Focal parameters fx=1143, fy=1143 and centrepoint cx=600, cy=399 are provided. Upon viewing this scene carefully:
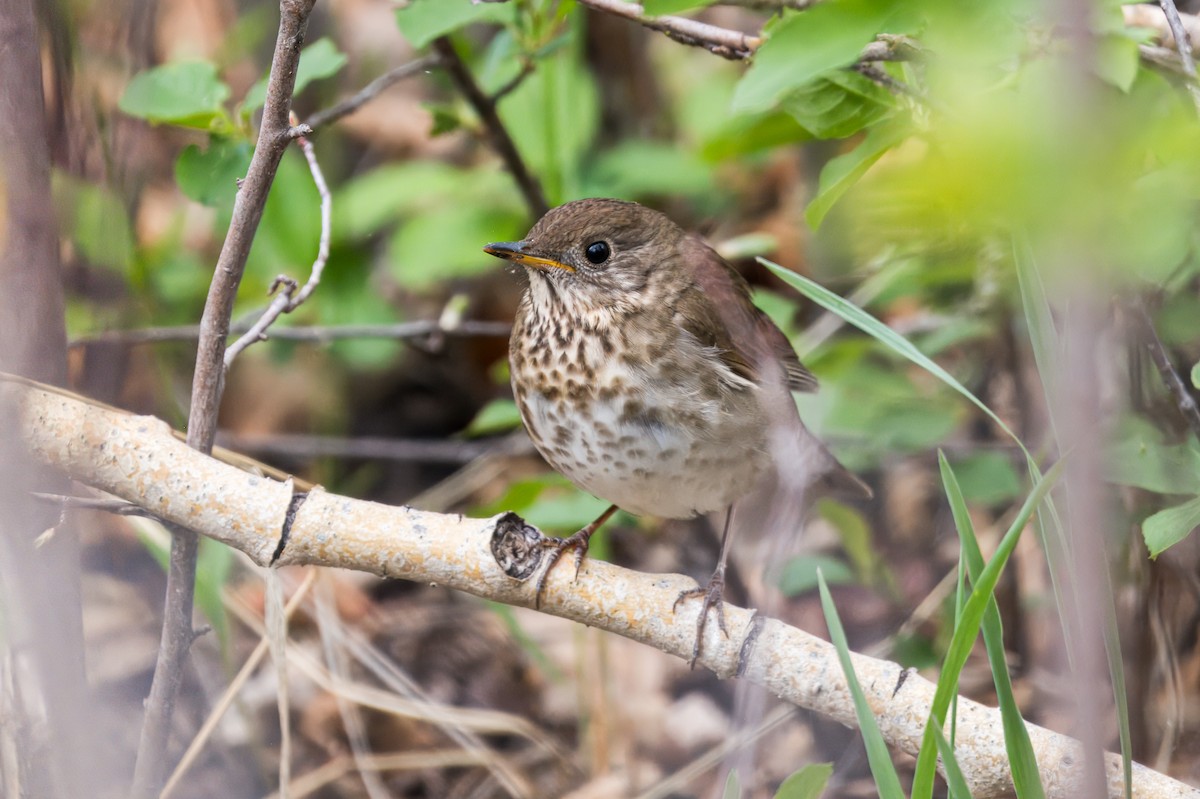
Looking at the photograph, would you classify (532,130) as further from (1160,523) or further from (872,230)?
(872,230)

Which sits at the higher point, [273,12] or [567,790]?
[273,12]

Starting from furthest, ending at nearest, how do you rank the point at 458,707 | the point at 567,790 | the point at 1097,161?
1. the point at 458,707
2. the point at 567,790
3. the point at 1097,161

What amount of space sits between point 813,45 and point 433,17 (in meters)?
0.99

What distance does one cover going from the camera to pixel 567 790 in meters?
3.33

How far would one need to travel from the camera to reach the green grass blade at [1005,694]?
58.3 inches

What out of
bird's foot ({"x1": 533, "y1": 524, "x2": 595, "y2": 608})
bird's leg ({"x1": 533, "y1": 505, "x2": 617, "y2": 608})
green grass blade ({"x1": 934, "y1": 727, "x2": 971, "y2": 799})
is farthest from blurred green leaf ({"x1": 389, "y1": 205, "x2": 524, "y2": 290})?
green grass blade ({"x1": 934, "y1": 727, "x2": 971, "y2": 799})

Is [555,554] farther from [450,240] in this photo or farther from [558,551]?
[450,240]

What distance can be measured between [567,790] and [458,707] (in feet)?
1.61

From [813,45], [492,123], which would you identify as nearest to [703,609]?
[813,45]

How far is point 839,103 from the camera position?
2.11 meters

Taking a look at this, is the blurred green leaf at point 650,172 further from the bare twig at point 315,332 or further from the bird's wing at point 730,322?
the bird's wing at point 730,322

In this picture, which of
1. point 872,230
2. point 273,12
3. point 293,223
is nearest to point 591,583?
point 872,230

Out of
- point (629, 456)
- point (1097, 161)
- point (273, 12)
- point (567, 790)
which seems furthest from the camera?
point (273, 12)

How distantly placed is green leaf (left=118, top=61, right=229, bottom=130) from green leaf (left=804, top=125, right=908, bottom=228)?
1.21 m
